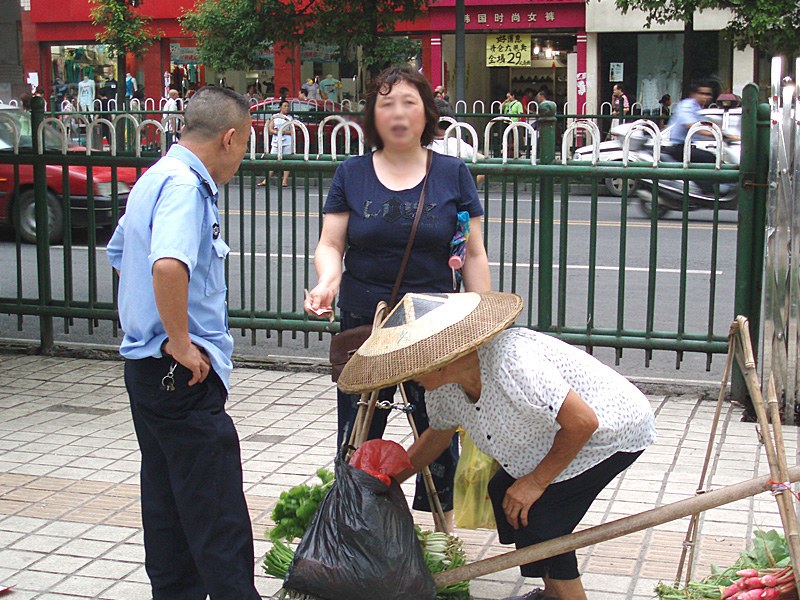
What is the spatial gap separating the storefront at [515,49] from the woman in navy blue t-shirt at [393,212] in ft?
86.6

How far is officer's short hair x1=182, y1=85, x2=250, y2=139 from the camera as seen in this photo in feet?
10.7

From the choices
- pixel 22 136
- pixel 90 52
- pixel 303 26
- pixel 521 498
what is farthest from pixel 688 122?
pixel 90 52

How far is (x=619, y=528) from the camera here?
3102mm

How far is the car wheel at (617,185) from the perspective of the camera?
6613 mm

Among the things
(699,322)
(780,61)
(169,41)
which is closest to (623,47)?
(169,41)

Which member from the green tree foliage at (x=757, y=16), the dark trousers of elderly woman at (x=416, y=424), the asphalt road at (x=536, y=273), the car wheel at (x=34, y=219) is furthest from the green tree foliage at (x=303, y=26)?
the dark trousers of elderly woman at (x=416, y=424)

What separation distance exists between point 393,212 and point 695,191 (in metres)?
3.12

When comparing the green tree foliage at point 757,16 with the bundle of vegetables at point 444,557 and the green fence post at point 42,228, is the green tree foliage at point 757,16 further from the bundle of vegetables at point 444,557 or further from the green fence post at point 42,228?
the bundle of vegetables at point 444,557

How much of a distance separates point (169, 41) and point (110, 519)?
31.8m

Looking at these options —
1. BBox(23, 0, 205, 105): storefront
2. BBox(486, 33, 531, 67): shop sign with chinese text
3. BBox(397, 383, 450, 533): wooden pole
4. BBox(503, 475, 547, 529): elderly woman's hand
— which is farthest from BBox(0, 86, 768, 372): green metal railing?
BBox(23, 0, 205, 105): storefront

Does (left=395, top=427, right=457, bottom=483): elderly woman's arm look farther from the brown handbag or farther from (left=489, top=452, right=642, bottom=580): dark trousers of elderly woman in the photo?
the brown handbag

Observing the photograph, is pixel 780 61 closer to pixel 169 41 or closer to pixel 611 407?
pixel 611 407

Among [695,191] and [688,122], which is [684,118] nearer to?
[688,122]

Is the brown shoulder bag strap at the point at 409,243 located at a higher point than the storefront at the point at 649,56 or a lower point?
lower
